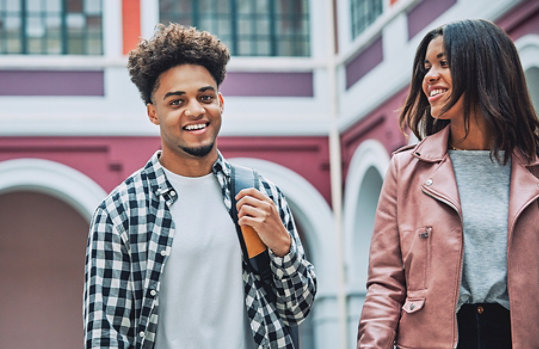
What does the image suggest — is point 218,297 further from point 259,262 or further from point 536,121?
point 536,121

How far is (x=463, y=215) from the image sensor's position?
9.34 ft

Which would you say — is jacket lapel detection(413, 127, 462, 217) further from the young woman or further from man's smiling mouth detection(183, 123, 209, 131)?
man's smiling mouth detection(183, 123, 209, 131)

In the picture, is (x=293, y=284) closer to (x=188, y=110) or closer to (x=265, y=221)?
(x=265, y=221)

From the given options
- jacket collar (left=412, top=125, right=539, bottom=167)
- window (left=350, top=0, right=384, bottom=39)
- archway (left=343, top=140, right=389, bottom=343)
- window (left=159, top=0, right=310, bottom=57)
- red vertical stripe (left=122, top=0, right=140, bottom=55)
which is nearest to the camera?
jacket collar (left=412, top=125, right=539, bottom=167)

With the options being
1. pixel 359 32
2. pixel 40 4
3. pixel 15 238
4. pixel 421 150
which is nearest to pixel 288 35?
pixel 359 32

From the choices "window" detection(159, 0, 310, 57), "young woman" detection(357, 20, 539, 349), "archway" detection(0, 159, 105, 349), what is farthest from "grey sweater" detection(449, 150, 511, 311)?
"archway" detection(0, 159, 105, 349)

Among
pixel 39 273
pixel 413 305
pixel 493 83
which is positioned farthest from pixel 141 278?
pixel 39 273

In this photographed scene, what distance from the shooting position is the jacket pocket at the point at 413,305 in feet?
9.16

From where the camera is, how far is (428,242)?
9.33ft

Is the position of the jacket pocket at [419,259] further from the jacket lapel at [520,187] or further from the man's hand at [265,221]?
the man's hand at [265,221]

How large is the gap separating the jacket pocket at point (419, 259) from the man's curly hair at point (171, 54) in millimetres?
803

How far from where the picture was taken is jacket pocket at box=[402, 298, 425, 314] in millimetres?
2791

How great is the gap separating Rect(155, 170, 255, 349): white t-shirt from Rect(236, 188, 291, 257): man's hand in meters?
0.10

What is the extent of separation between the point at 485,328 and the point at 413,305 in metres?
0.22
